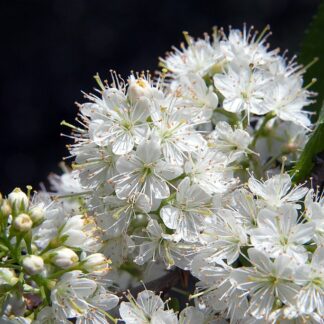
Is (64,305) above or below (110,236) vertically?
below

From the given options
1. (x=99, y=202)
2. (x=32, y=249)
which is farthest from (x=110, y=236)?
(x=32, y=249)

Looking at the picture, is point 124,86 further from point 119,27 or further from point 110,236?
point 119,27

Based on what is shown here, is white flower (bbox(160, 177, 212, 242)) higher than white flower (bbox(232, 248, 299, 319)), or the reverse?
white flower (bbox(160, 177, 212, 242))

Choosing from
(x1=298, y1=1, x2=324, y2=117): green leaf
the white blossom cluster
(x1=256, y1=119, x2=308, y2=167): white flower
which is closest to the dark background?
(x1=298, y1=1, x2=324, y2=117): green leaf

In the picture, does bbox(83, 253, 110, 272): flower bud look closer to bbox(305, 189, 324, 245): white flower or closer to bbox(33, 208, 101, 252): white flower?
bbox(33, 208, 101, 252): white flower

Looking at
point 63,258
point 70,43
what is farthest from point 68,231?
point 70,43
